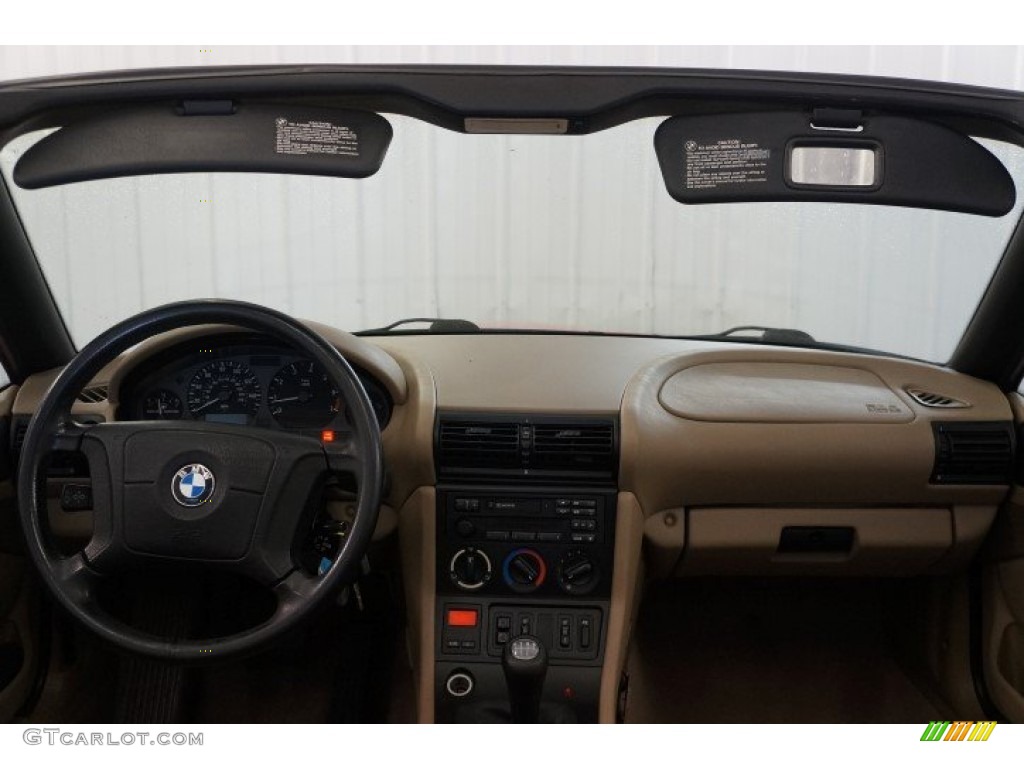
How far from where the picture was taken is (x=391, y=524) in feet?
7.44

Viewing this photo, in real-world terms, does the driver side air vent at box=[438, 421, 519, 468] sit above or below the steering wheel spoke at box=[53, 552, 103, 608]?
above

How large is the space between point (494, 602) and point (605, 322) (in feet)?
2.98

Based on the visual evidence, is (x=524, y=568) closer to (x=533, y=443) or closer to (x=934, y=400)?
(x=533, y=443)

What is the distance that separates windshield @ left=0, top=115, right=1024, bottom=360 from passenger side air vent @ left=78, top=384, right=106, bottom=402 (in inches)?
18.0

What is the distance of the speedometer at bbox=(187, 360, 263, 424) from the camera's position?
2.20 meters

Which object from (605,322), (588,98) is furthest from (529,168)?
(588,98)

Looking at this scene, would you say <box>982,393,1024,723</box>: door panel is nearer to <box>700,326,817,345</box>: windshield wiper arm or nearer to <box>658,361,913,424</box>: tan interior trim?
<box>658,361,913,424</box>: tan interior trim

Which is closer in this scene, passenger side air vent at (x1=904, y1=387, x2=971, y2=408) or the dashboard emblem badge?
the dashboard emblem badge

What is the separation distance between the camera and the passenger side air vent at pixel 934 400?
2357 mm

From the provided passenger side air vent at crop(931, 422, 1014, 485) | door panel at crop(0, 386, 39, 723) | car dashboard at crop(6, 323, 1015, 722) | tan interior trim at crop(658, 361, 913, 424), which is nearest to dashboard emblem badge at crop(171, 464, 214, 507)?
car dashboard at crop(6, 323, 1015, 722)

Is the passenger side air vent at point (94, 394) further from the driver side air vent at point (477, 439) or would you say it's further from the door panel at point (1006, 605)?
the door panel at point (1006, 605)

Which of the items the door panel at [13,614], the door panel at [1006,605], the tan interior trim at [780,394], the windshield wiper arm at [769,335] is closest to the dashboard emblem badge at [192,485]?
the door panel at [13,614]

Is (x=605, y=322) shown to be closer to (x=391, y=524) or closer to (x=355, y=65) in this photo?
(x=391, y=524)

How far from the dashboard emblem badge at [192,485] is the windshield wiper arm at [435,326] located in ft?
3.05
